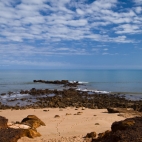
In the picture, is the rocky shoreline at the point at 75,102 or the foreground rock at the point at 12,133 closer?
the foreground rock at the point at 12,133

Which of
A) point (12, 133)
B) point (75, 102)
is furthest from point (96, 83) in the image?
point (12, 133)

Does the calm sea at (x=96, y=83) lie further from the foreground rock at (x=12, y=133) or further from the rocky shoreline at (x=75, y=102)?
the foreground rock at (x=12, y=133)

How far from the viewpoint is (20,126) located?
40.6 feet

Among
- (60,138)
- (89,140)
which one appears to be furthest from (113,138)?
(60,138)

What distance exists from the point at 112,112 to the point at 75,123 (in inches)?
231

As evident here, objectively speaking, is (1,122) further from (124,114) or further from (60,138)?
(124,114)

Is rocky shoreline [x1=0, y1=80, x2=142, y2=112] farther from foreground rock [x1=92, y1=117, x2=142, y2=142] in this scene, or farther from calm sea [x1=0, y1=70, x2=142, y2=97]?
foreground rock [x1=92, y1=117, x2=142, y2=142]

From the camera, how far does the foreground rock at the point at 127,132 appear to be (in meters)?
8.38

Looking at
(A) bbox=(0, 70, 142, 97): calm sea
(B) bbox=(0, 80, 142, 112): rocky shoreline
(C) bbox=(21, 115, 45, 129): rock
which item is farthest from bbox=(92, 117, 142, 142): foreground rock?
(A) bbox=(0, 70, 142, 97): calm sea

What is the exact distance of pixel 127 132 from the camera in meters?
8.92

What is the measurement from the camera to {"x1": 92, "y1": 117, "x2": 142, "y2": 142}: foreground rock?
8.38m

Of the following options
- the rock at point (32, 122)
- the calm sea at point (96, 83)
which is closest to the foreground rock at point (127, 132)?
the rock at point (32, 122)

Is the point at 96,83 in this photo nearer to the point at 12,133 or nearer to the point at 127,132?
the point at 12,133

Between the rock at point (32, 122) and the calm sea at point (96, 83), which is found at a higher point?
the calm sea at point (96, 83)
